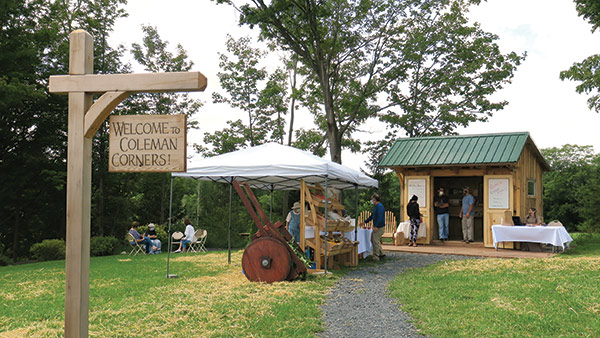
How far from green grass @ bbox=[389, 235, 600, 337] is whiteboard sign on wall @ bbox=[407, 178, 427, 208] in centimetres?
623

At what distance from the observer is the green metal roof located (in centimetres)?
1580

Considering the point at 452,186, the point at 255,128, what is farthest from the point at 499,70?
the point at 255,128

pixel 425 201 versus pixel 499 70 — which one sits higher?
pixel 499 70

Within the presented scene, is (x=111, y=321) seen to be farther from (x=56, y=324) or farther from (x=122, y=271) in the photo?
(x=122, y=271)

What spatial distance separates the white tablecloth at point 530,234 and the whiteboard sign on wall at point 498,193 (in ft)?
4.71

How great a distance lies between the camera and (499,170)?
15.9m

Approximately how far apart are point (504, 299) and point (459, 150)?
34.1ft

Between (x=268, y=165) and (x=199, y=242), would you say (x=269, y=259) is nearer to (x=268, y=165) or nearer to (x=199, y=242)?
(x=268, y=165)

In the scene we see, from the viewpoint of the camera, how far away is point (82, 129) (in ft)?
13.7

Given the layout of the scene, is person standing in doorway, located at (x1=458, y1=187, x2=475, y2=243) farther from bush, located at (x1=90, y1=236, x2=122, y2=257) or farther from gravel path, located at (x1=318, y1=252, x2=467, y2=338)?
bush, located at (x1=90, y1=236, x2=122, y2=257)

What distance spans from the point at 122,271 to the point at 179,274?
5.55ft

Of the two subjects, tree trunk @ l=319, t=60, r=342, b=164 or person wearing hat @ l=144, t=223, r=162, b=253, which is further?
tree trunk @ l=319, t=60, r=342, b=164

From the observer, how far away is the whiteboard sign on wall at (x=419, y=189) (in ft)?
56.3

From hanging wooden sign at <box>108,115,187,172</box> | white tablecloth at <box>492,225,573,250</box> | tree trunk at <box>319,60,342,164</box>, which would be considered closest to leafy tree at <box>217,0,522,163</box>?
tree trunk at <box>319,60,342,164</box>
